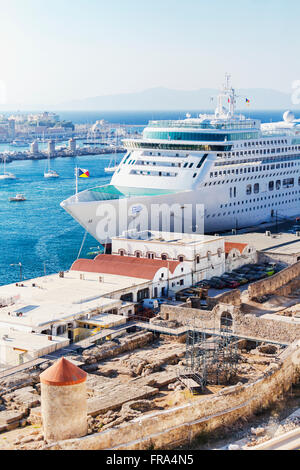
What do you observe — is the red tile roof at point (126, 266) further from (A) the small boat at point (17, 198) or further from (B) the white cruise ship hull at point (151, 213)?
(A) the small boat at point (17, 198)

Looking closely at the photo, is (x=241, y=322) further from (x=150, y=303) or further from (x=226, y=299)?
(x=150, y=303)

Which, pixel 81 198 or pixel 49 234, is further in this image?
pixel 49 234

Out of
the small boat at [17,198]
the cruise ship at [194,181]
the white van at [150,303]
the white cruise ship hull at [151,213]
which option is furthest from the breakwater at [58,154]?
the white van at [150,303]

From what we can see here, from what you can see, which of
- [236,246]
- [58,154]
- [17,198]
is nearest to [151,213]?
[236,246]

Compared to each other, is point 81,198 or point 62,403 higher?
point 81,198

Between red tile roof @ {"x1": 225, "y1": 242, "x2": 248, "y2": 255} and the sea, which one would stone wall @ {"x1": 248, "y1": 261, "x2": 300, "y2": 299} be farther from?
the sea

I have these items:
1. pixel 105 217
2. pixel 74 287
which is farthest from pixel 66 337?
pixel 105 217
